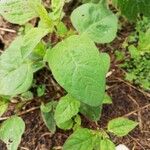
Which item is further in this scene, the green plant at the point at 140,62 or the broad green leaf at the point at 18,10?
the green plant at the point at 140,62

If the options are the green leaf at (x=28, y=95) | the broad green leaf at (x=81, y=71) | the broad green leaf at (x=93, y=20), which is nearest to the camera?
the broad green leaf at (x=81, y=71)

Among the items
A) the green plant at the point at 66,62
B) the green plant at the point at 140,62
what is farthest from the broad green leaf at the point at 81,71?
the green plant at the point at 140,62

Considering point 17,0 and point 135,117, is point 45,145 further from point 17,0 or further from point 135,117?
point 17,0

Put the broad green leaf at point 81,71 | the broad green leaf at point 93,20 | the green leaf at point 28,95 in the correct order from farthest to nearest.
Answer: the green leaf at point 28,95 < the broad green leaf at point 93,20 < the broad green leaf at point 81,71

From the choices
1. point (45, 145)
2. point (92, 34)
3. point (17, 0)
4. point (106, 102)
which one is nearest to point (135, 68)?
point (106, 102)

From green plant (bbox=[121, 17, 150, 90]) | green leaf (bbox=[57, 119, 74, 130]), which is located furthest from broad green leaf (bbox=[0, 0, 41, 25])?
green plant (bbox=[121, 17, 150, 90])

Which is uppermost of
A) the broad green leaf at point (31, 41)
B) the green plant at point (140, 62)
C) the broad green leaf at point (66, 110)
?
the broad green leaf at point (31, 41)

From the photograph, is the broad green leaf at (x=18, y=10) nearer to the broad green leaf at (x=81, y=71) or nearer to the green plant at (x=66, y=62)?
the green plant at (x=66, y=62)

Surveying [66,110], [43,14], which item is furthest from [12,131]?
[43,14]
